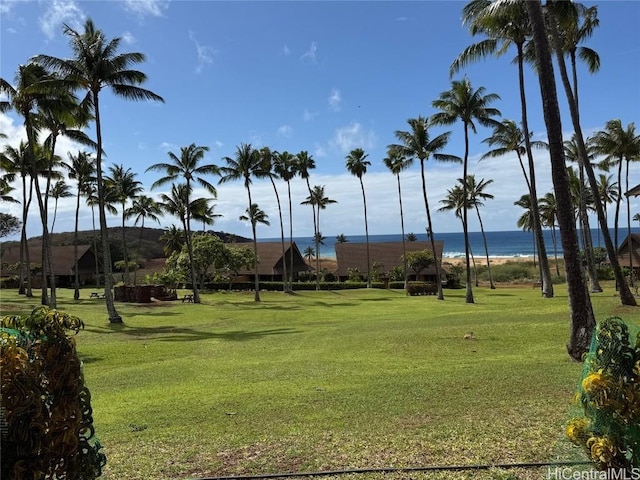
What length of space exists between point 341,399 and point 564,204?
19.9 ft

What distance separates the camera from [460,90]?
3169cm

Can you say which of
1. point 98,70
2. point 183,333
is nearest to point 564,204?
point 183,333

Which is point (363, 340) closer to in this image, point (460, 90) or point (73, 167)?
point (460, 90)

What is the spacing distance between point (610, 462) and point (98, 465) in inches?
156

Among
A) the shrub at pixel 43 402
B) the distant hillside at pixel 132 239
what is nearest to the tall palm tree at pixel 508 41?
the shrub at pixel 43 402

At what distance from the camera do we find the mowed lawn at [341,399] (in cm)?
538

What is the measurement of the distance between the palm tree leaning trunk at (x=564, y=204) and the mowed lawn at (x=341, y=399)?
2.64 ft

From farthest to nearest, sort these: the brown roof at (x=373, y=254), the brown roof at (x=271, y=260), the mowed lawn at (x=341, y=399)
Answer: the brown roof at (x=373, y=254) < the brown roof at (x=271, y=260) < the mowed lawn at (x=341, y=399)

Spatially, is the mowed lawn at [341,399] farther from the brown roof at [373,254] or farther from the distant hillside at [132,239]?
the distant hillside at [132,239]

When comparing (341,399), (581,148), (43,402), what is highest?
(581,148)

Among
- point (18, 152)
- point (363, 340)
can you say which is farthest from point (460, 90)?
point (18, 152)

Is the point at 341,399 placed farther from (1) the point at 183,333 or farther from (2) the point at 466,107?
(2) the point at 466,107

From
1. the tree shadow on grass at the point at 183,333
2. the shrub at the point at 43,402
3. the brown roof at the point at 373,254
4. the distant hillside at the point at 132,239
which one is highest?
the distant hillside at the point at 132,239

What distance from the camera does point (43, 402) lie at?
3.41m
